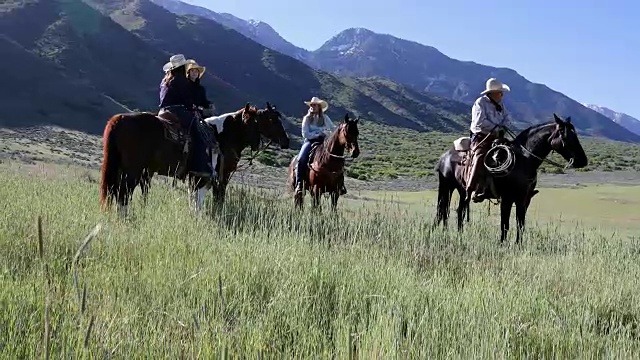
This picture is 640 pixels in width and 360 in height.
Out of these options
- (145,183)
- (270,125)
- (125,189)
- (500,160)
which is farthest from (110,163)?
(500,160)

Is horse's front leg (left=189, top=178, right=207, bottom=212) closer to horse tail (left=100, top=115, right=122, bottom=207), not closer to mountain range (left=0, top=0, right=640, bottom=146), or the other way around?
horse tail (left=100, top=115, right=122, bottom=207)

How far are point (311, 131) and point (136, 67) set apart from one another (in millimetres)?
84673

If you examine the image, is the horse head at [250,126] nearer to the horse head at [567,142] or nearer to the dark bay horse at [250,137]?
the dark bay horse at [250,137]

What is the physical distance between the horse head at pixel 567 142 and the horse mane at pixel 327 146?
350cm

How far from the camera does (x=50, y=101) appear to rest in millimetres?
52469

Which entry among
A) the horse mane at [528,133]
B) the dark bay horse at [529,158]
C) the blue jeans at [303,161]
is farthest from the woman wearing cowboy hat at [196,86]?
the horse mane at [528,133]

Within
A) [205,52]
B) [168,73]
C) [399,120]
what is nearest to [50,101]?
[168,73]

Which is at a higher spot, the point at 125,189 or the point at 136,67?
the point at 136,67

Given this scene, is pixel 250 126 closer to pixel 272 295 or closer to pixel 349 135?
pixel 349 135

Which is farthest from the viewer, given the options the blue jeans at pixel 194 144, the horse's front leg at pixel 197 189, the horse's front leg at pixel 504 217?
the horse's front leg at pixel 504 217

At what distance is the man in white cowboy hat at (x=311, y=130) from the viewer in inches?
460

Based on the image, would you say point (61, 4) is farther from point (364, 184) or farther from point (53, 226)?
point (53, 226)

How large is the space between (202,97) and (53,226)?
14.5 ft

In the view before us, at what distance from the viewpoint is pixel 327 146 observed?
36.4ft
